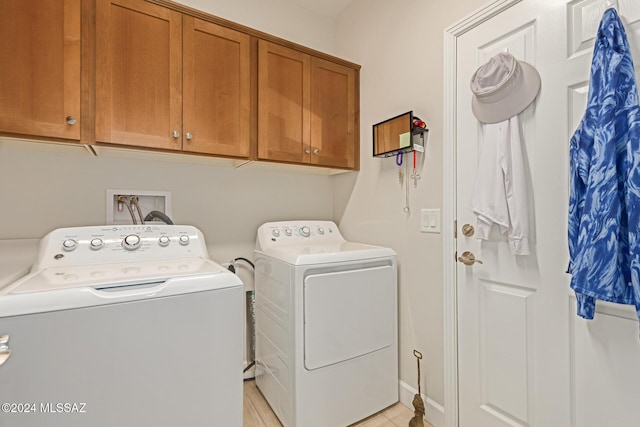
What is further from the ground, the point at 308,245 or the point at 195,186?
the point at 195,186

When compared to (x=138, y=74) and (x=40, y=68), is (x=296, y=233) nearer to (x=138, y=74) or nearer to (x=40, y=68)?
(x=138, y=74)

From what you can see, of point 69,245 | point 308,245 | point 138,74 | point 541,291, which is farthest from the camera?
point 308,245

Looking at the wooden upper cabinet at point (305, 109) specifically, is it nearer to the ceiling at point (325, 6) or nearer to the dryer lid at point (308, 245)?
the dryer lid at point (308, 245)

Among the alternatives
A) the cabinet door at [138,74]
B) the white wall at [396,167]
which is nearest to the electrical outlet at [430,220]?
the white wall at [396,167]

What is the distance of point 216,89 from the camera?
1.66 meters

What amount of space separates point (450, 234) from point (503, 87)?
725 mm

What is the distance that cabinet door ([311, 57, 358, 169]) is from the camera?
2.04 m

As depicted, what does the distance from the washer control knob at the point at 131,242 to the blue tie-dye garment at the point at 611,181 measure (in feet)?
5.95

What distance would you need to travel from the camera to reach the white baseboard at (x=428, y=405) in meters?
1.61

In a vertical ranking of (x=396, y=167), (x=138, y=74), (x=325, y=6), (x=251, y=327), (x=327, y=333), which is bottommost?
(x=251, y=327)

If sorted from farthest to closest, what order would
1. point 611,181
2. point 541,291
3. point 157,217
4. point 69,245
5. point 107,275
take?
point 157,217 < point 69,245 < point 541,291 < point 107,275 < point 611,181

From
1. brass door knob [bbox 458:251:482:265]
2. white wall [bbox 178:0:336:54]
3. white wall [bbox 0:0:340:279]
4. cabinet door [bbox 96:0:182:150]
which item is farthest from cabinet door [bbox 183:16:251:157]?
brass door knob [bbox 458:251:482:265]

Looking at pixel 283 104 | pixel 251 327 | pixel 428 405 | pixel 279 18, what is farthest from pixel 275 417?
pixel 279 18

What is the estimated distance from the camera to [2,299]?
2.72 ft
